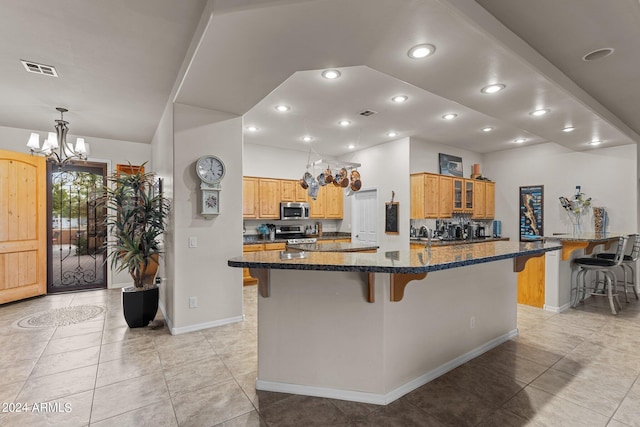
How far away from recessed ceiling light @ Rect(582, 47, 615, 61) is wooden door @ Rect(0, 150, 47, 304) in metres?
7.31

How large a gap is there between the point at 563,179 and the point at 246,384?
6.76 m

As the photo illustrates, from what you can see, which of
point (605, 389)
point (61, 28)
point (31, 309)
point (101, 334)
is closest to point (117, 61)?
point (61, 28)

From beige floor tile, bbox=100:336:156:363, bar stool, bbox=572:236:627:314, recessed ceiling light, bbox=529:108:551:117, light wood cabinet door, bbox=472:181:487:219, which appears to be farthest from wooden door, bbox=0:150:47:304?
bar stool, bbox=572:236:627:314

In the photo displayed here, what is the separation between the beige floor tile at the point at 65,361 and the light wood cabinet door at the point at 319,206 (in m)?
4.72

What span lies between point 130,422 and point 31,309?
3.80 m

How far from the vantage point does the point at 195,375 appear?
2576 mm

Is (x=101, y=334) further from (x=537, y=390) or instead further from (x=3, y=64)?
(x=537, y=390)

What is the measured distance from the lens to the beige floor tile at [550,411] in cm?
198

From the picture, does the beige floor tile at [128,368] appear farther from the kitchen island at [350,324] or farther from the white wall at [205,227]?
the kitchen island at [350,324]

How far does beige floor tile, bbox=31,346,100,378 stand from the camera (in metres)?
2.67

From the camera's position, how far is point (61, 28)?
7.94ft

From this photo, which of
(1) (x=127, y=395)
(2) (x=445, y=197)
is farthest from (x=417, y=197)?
(1) (x=127, y=395)

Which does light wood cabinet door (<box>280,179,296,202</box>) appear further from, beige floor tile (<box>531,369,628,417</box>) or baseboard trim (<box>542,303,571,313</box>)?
beige floor tile (<box>531,369,628,417</box>)

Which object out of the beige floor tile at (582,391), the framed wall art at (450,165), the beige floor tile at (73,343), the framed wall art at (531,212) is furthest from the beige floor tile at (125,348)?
the framed wall art at (531,212)
